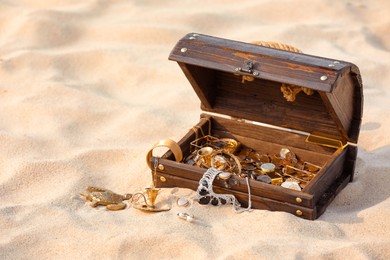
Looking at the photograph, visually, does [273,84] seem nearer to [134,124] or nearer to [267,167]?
[267,167]

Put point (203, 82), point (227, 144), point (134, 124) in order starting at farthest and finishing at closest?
point (134, 124) < point (227, 144) < point (203, 82)

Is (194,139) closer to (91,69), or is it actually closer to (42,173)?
(42,173)

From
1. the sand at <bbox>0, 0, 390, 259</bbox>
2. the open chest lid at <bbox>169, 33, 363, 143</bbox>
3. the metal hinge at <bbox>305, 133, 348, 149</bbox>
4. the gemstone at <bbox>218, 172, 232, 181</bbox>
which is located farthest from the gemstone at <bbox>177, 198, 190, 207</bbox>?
the metal hinge at <bbox>305, 133, 348, 149</bbox>

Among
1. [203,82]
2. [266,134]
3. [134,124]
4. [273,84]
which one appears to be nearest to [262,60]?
[273,84]

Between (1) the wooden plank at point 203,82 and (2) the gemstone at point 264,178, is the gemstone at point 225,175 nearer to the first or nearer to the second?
(2) the gemstone at point 264,178

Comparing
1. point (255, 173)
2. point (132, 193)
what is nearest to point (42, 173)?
point (132, 193)

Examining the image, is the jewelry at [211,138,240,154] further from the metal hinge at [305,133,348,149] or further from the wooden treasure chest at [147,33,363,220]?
the metal hinge at [305,133,348,149]
